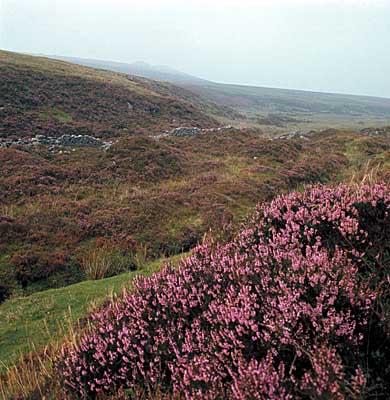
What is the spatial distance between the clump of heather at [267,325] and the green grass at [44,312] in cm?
230

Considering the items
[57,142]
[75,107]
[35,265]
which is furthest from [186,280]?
[75,107]

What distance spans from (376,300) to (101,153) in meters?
21.1

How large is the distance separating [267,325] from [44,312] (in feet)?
19.5

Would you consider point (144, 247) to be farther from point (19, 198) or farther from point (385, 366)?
point (385, 366)

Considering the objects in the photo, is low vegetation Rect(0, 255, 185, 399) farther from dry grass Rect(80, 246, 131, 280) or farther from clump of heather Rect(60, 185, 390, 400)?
dry grass Rect(80, 246, 131, 280)

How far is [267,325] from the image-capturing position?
288cm

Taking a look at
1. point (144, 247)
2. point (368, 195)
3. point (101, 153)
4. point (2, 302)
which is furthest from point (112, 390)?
point (101, 153)

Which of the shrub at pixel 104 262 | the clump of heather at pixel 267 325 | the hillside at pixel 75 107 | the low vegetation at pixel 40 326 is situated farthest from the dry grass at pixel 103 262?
the hillside at pixel 75 107

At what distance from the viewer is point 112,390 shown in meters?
3.54

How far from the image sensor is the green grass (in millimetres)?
6438

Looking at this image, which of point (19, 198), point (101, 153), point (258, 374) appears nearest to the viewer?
point (258, 374)

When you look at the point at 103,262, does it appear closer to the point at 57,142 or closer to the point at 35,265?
the point at 35,265

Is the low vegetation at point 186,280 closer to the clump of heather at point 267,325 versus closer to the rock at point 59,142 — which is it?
the clump of heather at point 267,325

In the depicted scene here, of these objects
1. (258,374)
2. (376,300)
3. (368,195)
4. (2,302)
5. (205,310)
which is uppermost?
(368,195)
